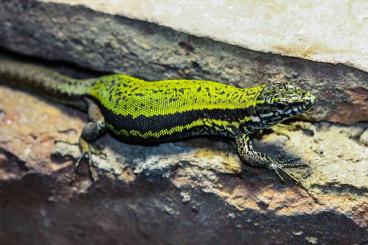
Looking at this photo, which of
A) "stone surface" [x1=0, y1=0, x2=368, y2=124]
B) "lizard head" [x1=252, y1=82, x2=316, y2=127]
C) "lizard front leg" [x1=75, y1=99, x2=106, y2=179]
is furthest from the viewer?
"lizard front leg" [x1=75, y1=99, x2=106, y2=179]

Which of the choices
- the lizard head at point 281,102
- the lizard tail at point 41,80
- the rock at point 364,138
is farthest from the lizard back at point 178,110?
the rock at point 364,138

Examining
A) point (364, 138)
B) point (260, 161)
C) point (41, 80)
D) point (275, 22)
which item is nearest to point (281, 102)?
point (260, 161)

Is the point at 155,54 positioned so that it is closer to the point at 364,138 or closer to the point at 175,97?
the point at 175,97

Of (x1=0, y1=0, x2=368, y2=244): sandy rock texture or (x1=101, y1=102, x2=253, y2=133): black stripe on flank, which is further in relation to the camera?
(x1=101, y1=102, x2=253, y2=133): black stripe on flank

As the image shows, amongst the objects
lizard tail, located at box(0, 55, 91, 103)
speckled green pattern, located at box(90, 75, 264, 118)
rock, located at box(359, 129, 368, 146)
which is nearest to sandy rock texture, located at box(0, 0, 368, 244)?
rock, located at box(359, 129, 368, 146)

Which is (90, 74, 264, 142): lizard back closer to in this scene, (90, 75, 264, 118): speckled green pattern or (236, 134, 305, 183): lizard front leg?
(90, 75, 264, 118): speckled green pattern

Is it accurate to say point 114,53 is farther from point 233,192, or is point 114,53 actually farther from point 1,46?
point 233,192
